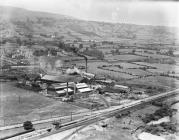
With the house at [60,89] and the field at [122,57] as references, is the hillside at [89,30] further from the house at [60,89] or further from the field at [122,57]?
the house at [60,89]

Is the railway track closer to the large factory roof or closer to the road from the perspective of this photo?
the road

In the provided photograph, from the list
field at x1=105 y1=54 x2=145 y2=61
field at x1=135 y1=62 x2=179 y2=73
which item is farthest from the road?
field at x1=105 y1=54 x2=145 y2=61

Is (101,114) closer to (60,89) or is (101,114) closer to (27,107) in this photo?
(27,107)

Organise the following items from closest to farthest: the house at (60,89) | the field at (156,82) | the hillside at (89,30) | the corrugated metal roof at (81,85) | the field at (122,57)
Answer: the house at (60,89) → the corrugated metal roof at (81,85) → the field at (156,82) → the field at (122,57) → the hillside at (89,30)

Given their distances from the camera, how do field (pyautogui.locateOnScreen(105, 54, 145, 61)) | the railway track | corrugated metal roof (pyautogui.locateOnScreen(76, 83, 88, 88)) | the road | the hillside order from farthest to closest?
the hillside
field (pyautogui.locateOnScreen(105, 54, 145, 61))
corrugated metal roof (pyautogui.locateOnScreen(76, 83, 88, 88))
the railway track
the road

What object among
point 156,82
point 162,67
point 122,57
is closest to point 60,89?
point 156,82

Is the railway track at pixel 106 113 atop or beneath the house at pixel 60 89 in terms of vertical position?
beneath

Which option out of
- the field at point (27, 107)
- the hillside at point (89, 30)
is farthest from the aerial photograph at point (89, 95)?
the hillside at point (89, 30)

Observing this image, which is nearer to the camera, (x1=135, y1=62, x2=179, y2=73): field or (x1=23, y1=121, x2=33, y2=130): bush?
(x1=23, y1=121, x2=33, y2=130): bush
